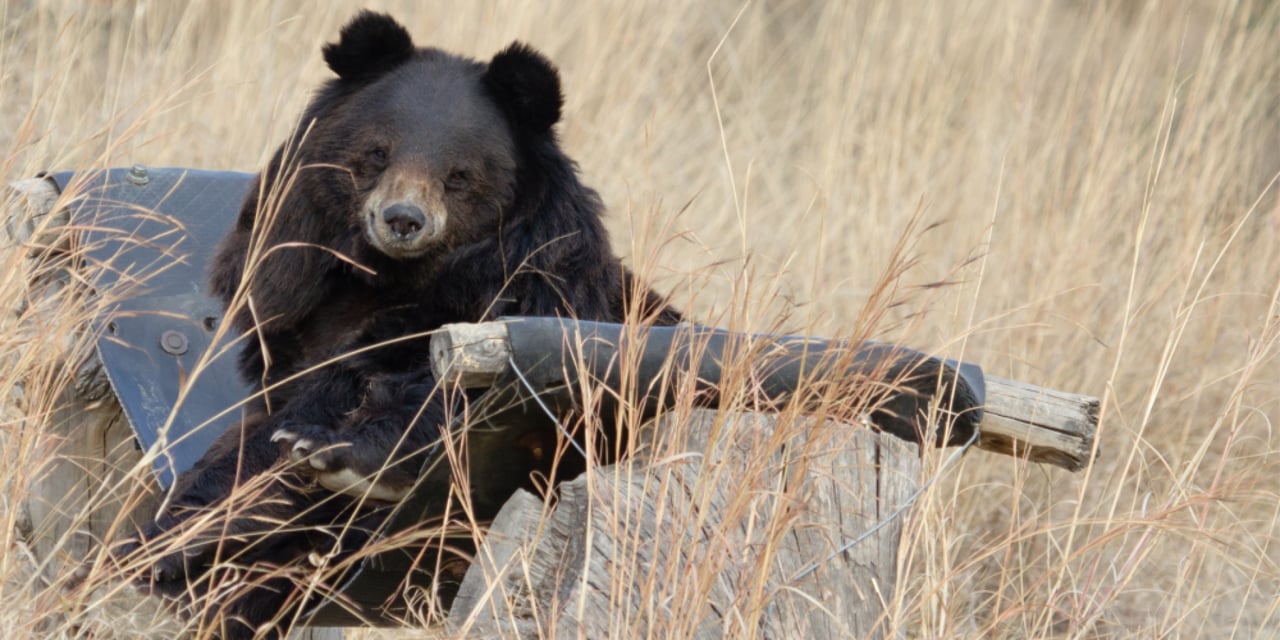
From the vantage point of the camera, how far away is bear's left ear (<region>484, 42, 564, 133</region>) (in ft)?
10.3

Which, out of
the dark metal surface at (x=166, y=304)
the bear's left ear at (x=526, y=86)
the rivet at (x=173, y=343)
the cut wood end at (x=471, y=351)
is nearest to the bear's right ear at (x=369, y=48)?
the bear's left ear at (x=526, y=86)

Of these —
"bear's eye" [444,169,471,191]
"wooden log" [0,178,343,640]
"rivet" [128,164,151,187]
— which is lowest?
"wooden log" [0,178,343,640]

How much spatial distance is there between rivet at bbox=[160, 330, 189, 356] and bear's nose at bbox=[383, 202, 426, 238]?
3.74 ft

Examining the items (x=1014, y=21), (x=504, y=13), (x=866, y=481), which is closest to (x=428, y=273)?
(x=866, y=481)

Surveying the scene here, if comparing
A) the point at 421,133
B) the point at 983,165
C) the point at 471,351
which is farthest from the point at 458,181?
the point at 983,165

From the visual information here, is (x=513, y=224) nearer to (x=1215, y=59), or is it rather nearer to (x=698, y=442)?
(x=698, y=442)

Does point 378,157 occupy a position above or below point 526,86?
below

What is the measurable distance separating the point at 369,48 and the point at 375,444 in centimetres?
114

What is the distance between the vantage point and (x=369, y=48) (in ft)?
10.5

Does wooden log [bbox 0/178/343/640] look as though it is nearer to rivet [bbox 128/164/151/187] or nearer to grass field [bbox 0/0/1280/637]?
rivet [bbox 128/164/151/187]

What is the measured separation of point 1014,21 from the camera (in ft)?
19.8

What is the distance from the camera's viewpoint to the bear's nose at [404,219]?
9.73ft

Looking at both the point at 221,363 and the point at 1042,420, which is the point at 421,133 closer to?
the point at 221,363

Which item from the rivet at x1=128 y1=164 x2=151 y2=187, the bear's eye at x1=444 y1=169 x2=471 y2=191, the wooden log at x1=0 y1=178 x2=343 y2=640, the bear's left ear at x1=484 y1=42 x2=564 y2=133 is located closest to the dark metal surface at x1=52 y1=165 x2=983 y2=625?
the rivet at x1=128 y1=164 x2=151 y2=187
